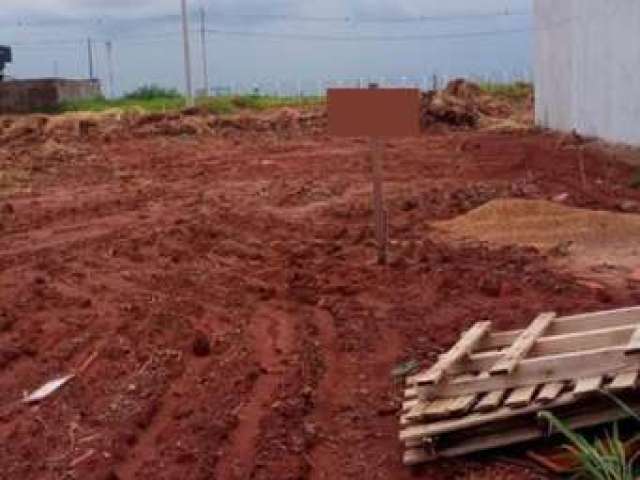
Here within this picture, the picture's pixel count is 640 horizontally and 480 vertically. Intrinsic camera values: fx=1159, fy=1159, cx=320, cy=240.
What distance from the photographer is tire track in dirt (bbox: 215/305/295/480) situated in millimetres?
4898

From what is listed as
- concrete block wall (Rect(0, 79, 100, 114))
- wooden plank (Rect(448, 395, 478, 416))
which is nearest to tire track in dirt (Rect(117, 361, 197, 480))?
wooden plank (Rect(448, 395, 478, 416))

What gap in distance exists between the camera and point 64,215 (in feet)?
42.1

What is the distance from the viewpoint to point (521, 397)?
4.55m

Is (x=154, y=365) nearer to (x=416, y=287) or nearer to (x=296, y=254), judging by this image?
(x=416, y=287)

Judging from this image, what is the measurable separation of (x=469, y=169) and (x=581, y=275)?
8.04 m

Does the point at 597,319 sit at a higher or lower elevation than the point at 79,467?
higher

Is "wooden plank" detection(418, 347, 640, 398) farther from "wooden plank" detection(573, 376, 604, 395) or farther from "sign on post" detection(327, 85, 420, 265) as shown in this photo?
"sign on post" detection(327, 85, 420, 265)

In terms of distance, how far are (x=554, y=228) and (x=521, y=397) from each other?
594cm

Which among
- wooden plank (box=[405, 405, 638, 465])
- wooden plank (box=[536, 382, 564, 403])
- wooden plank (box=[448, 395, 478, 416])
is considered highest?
wooden plank (box=[536, 382, 564, 403])

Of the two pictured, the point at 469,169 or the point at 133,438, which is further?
the point at 469,169

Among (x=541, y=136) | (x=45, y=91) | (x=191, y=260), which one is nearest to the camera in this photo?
(x=191, y=260)

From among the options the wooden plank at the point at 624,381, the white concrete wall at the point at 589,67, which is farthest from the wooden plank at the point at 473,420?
the white concrete wall at the point at 589,67

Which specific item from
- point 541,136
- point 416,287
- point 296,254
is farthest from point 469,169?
point 416,287

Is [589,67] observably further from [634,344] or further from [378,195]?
[634,344]
